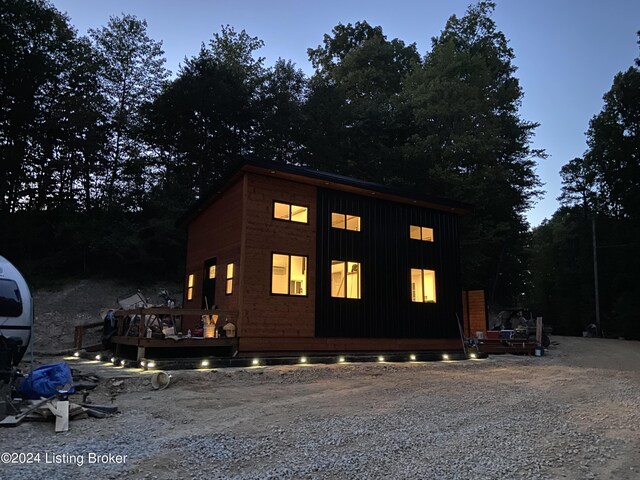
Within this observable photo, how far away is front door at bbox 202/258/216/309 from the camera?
1352 cm

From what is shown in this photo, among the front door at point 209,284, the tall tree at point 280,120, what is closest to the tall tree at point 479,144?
the tall tree at point 280,120

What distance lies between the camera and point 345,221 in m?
13.4

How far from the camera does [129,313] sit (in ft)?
36.3

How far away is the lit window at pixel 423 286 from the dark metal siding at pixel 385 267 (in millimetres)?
160

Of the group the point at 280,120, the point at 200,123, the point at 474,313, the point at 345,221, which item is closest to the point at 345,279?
the point at 345,221

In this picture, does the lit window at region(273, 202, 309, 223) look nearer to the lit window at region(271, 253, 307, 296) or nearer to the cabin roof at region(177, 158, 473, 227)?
the cabin roof at region(177, 158, 473, 227)

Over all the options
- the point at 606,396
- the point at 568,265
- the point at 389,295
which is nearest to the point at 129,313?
the point at 389,295

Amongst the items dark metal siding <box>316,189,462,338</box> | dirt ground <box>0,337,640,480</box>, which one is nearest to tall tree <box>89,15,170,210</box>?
dark metal siding <box>316,189,462,338</box>

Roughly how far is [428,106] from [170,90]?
48.9 ft

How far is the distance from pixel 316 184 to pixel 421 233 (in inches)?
169

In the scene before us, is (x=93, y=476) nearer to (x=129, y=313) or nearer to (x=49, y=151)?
(x=129, y=313)

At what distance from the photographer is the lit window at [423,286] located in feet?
47.5

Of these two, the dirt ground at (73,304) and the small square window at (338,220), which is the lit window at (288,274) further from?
the dirt ground at (73,304)

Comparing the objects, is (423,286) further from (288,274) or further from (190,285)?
(190,285)
